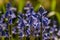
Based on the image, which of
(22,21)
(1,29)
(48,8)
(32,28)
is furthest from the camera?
(48,8)

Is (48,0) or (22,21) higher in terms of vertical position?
(48,0)

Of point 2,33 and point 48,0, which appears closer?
point 2,33

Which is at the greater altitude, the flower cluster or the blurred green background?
the blurred green background

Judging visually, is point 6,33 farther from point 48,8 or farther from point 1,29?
point 48,8

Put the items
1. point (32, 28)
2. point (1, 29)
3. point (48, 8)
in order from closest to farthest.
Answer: point (32, 28)
point (1, 29)
point (48, 8)

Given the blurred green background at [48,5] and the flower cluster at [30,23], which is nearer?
the flower cluster at [30,23]

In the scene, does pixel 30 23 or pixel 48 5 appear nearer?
pixel 30 23

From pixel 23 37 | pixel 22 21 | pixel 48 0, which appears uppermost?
pixel 48 0

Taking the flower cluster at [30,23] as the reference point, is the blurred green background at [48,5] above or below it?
above

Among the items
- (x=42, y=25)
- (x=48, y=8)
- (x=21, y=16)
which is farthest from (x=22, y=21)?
(x=48, y=8)

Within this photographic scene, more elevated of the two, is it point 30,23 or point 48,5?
point 48,5

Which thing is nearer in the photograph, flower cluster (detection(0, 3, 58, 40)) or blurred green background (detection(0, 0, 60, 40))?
flower cluster (detection(0, 3, 58, 40))
